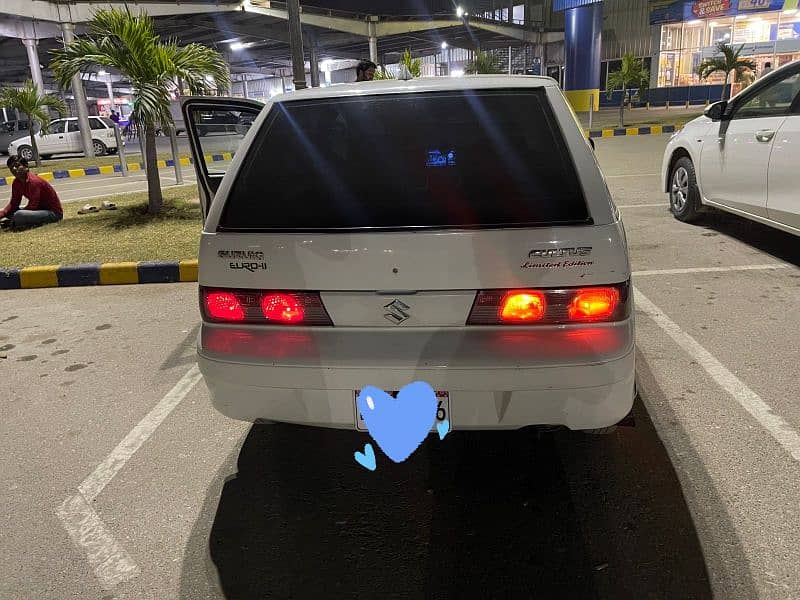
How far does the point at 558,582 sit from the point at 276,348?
4.12 ft

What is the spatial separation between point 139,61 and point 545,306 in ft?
26.7

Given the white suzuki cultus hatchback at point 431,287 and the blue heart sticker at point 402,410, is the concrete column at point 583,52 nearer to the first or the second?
the white suzuki cultus hatchback at point 431,287

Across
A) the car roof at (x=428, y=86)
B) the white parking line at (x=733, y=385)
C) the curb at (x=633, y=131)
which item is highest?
the car roof at (x=428, y=86)

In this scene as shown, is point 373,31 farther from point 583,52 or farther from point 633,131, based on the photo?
point 633,131

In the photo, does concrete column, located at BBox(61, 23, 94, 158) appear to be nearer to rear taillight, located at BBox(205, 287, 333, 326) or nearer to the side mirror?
the side mirror

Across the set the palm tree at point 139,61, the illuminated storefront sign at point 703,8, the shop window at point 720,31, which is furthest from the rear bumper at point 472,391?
the shop window at point 720,31

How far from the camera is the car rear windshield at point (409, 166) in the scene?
2299mm

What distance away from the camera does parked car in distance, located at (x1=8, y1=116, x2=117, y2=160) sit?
23031mm

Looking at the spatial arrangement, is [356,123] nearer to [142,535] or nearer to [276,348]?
[276,348]

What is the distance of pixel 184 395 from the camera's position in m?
3.70

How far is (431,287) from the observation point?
7.14ft

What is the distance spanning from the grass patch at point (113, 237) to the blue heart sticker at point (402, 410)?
4.71 meters

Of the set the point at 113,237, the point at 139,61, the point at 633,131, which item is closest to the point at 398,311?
the point at 113,237

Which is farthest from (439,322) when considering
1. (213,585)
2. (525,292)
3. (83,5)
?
(83,5)
